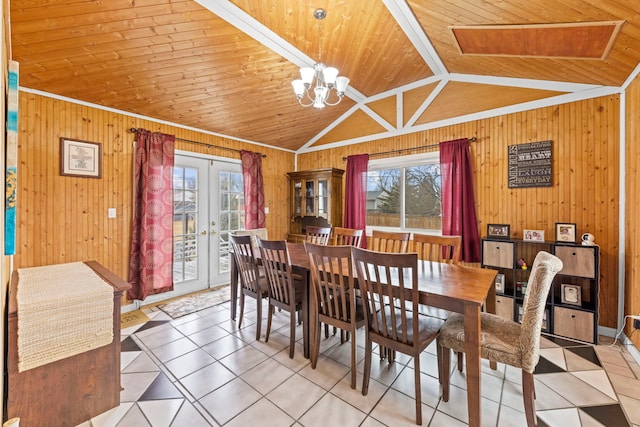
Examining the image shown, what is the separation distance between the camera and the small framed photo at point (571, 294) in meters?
2.61

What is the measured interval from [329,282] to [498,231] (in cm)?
225

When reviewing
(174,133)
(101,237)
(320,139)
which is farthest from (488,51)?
(101,237)

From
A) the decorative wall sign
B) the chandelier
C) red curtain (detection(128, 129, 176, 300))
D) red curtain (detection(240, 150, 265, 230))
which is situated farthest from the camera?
red curtain (detection(240, 150, 265, 230))

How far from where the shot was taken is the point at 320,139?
16.5ft

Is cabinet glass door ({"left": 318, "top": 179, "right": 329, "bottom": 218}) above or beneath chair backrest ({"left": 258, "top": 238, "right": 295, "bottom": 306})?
above

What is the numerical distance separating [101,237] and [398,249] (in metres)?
3.44

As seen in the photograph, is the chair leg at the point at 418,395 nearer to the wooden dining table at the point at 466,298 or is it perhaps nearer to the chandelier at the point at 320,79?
the wooden dining table at the point at 466,298

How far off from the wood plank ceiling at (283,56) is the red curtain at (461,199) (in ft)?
1.52

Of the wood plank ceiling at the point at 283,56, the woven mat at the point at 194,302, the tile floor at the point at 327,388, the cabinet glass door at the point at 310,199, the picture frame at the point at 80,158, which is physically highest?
the wood plank ceiling at the point at 283,56

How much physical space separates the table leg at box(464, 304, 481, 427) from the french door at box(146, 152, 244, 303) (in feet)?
12.0

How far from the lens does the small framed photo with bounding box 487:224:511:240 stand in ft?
9.97

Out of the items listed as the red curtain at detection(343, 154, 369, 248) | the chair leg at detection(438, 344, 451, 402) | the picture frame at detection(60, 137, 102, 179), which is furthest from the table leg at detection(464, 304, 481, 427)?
the picture frame at detection(60, 137, 102, 179)

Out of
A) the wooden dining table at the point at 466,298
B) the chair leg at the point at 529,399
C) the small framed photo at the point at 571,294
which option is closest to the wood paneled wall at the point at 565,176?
the small framed photo at the point at 571,294

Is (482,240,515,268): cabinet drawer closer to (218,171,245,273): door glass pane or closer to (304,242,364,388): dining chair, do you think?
(304,242,364,388): dining chair
